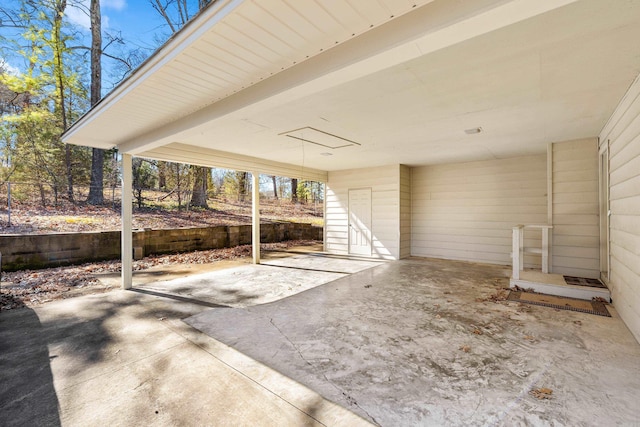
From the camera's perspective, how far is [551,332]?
2.89 metres

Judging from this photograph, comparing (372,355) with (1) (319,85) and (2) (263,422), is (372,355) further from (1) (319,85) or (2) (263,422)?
(1) (319,85)

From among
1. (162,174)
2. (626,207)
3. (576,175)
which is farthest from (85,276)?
(576,175)

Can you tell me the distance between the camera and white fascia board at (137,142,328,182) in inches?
193

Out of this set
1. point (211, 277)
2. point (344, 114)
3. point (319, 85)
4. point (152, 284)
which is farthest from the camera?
point (211, 277)

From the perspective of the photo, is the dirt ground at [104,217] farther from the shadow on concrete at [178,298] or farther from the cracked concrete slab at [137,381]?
the cracked concrete slab at [137,381]

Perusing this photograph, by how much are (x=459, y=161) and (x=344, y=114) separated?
465cm

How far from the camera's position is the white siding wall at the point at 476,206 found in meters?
6.20

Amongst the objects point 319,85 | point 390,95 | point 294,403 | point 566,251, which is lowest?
point 294,403

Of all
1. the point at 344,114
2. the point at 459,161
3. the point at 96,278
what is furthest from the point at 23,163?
the point at 459,161

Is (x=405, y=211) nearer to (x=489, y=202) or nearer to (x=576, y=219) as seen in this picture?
(x=489, y=202)

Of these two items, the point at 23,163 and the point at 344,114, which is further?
the point at 23,163

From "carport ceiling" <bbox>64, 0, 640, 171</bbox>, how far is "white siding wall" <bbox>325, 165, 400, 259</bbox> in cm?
276

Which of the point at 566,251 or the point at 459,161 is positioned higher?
the point at 459,161

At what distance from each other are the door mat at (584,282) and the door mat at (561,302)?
0.46 metres
